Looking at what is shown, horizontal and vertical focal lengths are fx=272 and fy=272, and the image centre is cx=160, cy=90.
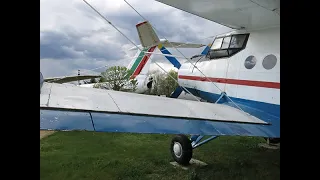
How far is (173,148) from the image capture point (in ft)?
15.0

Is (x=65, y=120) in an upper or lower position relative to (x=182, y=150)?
upper

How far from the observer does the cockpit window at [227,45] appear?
431 centimetres

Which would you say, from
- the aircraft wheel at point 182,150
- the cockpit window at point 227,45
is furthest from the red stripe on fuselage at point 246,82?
the aircraft wheel at point 182,150

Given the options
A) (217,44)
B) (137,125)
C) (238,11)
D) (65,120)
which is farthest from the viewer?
(217,44)

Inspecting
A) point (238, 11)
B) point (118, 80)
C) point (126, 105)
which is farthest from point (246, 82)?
point (118, 80)

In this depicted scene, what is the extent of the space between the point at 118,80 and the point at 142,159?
10.5 meters

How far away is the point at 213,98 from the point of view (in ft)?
15.8

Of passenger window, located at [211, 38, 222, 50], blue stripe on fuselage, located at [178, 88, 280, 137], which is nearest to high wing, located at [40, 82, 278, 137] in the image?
blue stripe on fuselage, located at [178, 88, 280, 137]

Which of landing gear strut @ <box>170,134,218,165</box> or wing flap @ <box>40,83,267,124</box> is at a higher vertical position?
wing flap @ <box>40,83,267,124</box>

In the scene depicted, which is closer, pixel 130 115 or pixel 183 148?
pixel 130 115

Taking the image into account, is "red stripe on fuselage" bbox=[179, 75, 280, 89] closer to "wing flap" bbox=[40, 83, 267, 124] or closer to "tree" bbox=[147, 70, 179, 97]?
"wing flap" bbox=[40, 83, 267, 124]

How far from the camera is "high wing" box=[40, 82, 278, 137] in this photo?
94.9 inches

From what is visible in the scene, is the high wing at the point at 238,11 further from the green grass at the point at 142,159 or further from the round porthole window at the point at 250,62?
the green grass at the point at 142,159

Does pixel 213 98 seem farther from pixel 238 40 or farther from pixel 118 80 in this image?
pixel 118 80
